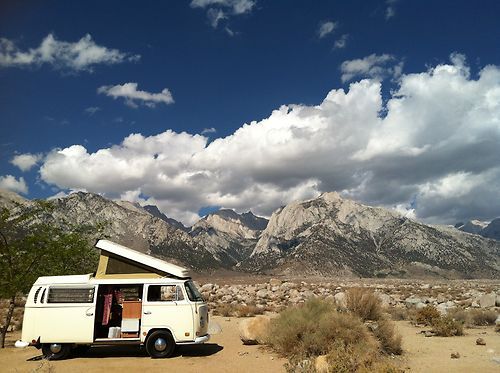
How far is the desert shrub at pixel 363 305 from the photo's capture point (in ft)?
56.9

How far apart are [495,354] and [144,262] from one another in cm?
1220

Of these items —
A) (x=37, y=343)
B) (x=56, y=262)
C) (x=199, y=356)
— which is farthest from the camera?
(x=56, y=262)

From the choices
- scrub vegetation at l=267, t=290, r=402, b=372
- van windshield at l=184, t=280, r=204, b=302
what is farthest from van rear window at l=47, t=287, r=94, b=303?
scrub vegetation at l=267, t=290, r=402, b=372

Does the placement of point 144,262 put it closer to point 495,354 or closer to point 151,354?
point 151,354

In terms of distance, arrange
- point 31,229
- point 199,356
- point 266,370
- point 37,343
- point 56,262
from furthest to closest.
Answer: point 56,262
point 31,229
point 199,356
point 37,343
point 266,370

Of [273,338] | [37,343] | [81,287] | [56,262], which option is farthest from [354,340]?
[56,262]

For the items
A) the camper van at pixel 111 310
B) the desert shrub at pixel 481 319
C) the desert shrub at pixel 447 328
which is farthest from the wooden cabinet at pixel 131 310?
the desert shrub at pixel 481 319

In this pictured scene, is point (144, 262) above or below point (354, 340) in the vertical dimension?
above

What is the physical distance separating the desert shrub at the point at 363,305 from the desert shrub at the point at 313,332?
3.23m

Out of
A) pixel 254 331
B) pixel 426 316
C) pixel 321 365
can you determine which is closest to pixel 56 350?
pixel 254 331

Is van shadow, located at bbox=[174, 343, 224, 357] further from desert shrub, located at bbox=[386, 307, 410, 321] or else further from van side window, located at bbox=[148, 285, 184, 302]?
desert shrub, located at bbox=[386, 307, 410, 321]

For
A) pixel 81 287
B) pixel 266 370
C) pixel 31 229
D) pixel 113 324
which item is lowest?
pixel 266 370

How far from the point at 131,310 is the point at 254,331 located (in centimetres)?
489

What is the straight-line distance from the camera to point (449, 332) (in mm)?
18188
